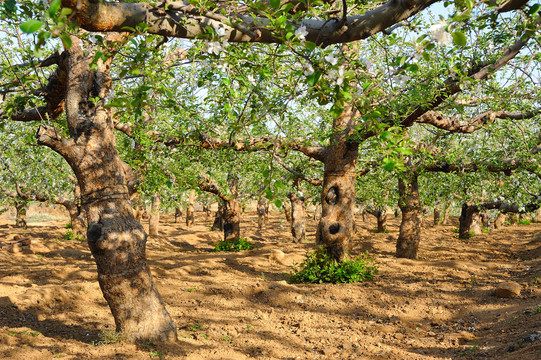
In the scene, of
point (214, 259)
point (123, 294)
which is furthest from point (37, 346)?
point (214, 259)

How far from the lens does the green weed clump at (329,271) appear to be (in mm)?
8523

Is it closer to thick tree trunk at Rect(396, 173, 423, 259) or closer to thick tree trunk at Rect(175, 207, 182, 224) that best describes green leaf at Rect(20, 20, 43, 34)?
thick tree trunk at Rect(396, 173, 423, 259)

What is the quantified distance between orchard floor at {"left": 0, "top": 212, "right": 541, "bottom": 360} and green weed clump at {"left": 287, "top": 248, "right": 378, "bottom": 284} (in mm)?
302

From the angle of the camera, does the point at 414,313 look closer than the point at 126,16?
No

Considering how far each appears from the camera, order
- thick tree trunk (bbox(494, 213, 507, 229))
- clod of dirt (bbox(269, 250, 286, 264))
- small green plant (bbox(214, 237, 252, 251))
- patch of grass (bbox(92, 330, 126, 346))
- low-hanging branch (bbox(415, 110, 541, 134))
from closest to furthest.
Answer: patch of grass (bbox(92, 330, 126, 346)), low-hanging branch (bbox(415, 110, 541, 134)), clod of dirt (bbox(269, 250, 286, 264)), small green plant (bbox(214, 237, 252, 251)), thick tree trunk (bbox(494, 213, 507, 229))

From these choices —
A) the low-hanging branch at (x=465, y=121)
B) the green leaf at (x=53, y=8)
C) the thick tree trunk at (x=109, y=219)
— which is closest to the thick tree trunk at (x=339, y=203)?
the low-hanging branch at (x=465, y=121)

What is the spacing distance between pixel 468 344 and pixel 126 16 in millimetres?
5724

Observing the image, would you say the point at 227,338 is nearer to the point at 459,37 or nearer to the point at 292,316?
the point at 292,316

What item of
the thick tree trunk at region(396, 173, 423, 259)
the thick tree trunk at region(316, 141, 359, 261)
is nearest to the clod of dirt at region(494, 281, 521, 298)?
the thick tree trunk at region(316, 141, 359, 261)

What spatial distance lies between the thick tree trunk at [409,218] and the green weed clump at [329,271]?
13.9 ft

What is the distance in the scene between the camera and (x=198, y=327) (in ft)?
18.6

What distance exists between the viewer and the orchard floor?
4.91 m

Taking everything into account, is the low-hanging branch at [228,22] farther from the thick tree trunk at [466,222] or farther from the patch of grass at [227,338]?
the thick tree trunk at [466,222]

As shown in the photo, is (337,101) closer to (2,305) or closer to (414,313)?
(414,313)
